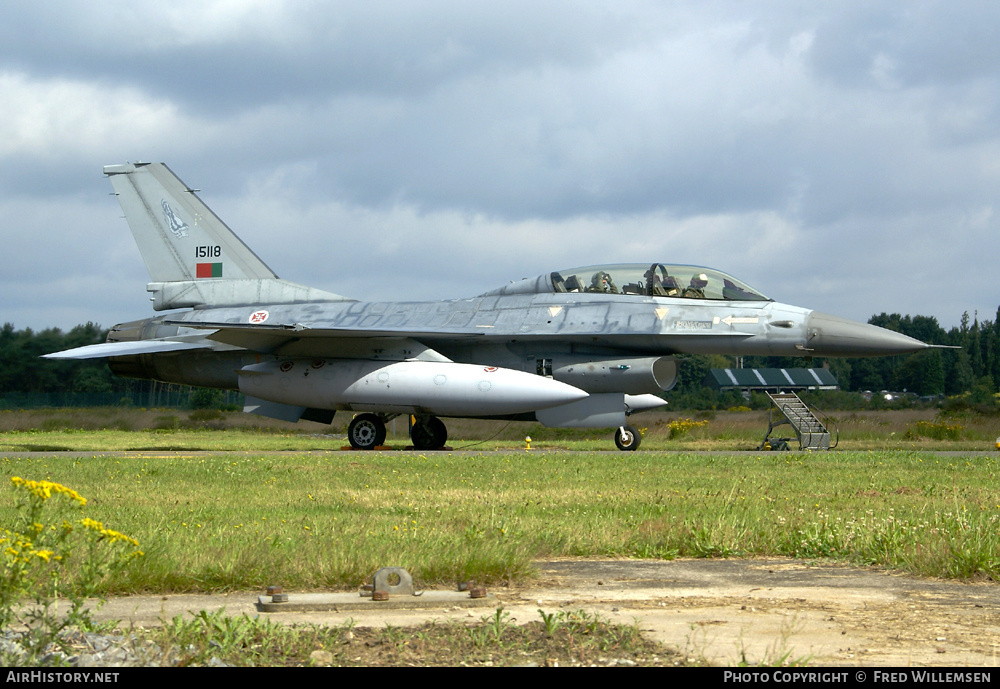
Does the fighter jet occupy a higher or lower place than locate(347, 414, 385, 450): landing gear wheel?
higher

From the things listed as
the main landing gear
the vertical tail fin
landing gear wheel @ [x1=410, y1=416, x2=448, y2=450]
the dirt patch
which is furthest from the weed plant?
the vertical tail fin

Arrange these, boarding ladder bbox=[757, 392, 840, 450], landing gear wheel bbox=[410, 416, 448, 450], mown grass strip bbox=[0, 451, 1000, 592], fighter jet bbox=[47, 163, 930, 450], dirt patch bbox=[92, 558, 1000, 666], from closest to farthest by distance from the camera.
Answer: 1. dirt patch bbox=[92, 558, 1000, 666]
2. mown grass strip bbox=[0, 451, 1000, 592]
3. fighter jet bbox=[47, 163, 930, 450]
4. boarding ladder bbox=[757, 392, 840, 450]
5. landing gear wheel bbox=[410, 416, 448, 450]

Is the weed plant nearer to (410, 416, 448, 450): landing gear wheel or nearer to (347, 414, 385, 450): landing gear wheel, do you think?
(347, 414, 385, 450): landing gear wheel

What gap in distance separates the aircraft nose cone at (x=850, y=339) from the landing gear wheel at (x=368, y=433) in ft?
27.3

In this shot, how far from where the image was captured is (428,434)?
65.3 feet

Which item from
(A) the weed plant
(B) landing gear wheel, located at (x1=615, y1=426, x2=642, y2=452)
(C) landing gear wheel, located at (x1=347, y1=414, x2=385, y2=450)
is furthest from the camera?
(C) landing gear wheel, located at (x1=347, y1=414, x2=385, y2=450)

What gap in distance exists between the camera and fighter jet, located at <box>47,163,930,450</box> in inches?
687

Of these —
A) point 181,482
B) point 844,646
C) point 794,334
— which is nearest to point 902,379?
point 794,334

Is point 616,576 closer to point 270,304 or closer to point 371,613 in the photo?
point 371,613

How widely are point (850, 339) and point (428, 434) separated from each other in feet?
27.1

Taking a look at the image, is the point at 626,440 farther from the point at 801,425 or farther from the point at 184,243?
the point at 184,243

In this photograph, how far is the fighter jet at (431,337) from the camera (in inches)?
687

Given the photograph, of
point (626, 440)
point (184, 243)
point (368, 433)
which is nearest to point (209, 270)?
point (184, 243)
